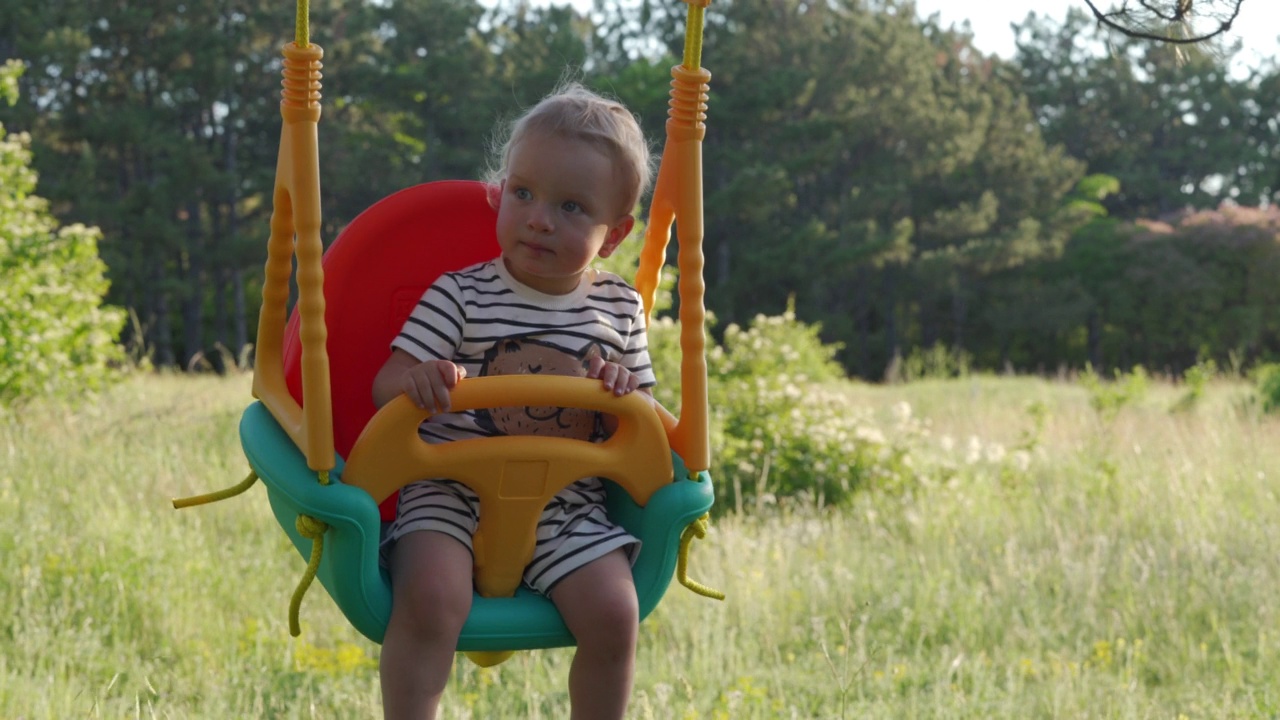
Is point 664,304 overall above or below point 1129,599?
above

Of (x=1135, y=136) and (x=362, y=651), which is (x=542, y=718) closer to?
(x=362, y=651)

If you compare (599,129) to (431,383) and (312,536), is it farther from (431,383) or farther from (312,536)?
(312,536)

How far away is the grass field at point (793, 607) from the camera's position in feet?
11.1

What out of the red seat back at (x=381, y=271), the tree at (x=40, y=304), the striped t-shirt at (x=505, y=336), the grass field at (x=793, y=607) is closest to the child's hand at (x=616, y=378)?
the striped t-shirt at (x=505, y=336)

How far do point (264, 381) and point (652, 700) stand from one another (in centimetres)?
167

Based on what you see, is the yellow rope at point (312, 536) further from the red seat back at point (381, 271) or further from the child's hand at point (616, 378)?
the child's hand at point (616, 378)

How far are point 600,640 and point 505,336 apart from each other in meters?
0.61

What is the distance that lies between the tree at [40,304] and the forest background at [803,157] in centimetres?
1540

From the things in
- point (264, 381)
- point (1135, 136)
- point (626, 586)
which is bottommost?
Result: point (626, 586)

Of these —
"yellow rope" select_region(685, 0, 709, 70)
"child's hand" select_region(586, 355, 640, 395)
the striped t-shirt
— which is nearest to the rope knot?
the striped t-shirt

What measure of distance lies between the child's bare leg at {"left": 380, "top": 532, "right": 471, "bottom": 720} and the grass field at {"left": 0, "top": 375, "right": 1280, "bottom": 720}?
0.92m

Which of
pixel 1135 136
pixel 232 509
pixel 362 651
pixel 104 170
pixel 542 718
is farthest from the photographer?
pixel 1135 136

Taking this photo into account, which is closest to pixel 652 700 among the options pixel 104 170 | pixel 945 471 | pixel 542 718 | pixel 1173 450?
pixel 542 718

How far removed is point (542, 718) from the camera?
326cm
